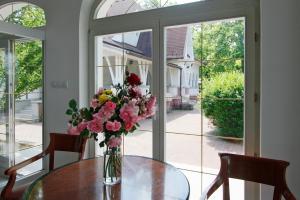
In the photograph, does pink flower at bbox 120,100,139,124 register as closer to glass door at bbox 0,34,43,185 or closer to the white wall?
the white wall

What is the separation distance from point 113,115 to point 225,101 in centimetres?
138

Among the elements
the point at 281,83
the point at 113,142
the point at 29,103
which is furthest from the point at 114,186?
the point at 29,103

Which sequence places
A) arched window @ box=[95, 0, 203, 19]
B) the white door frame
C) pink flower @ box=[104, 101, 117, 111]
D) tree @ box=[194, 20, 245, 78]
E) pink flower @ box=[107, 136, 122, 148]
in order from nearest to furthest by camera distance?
pink flower @ box=[104, 101, 117, 111]
pink flower @ box=[107, 136, 122, 148]
the white door frame
tree @ box=[194, 20, 245, 78]
arched window @ box=[95, 0, 203, 19]

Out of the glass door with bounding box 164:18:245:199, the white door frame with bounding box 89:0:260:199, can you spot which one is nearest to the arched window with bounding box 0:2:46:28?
the white door frame with bounding box 89:0:260:199

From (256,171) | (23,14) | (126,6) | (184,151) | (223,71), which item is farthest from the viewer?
(23,14)

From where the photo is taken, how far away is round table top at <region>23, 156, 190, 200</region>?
4.60ft

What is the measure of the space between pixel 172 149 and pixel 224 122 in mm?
626

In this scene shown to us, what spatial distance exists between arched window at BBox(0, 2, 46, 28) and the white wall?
2.80m

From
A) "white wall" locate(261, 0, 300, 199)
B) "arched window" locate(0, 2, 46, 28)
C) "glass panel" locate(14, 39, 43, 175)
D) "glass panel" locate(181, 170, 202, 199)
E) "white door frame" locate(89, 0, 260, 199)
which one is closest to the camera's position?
"white wall" locate(261, 0, 300, 199)

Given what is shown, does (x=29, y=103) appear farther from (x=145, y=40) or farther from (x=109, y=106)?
(x=109, y=106)

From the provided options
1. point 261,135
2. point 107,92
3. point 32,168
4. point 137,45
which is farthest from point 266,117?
point 32,168

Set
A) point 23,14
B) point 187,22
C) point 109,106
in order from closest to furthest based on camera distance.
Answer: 1. point 109,106
2. point 187,22
3. point 23,14

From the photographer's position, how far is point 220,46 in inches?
95.2

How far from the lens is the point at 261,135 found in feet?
6.83
